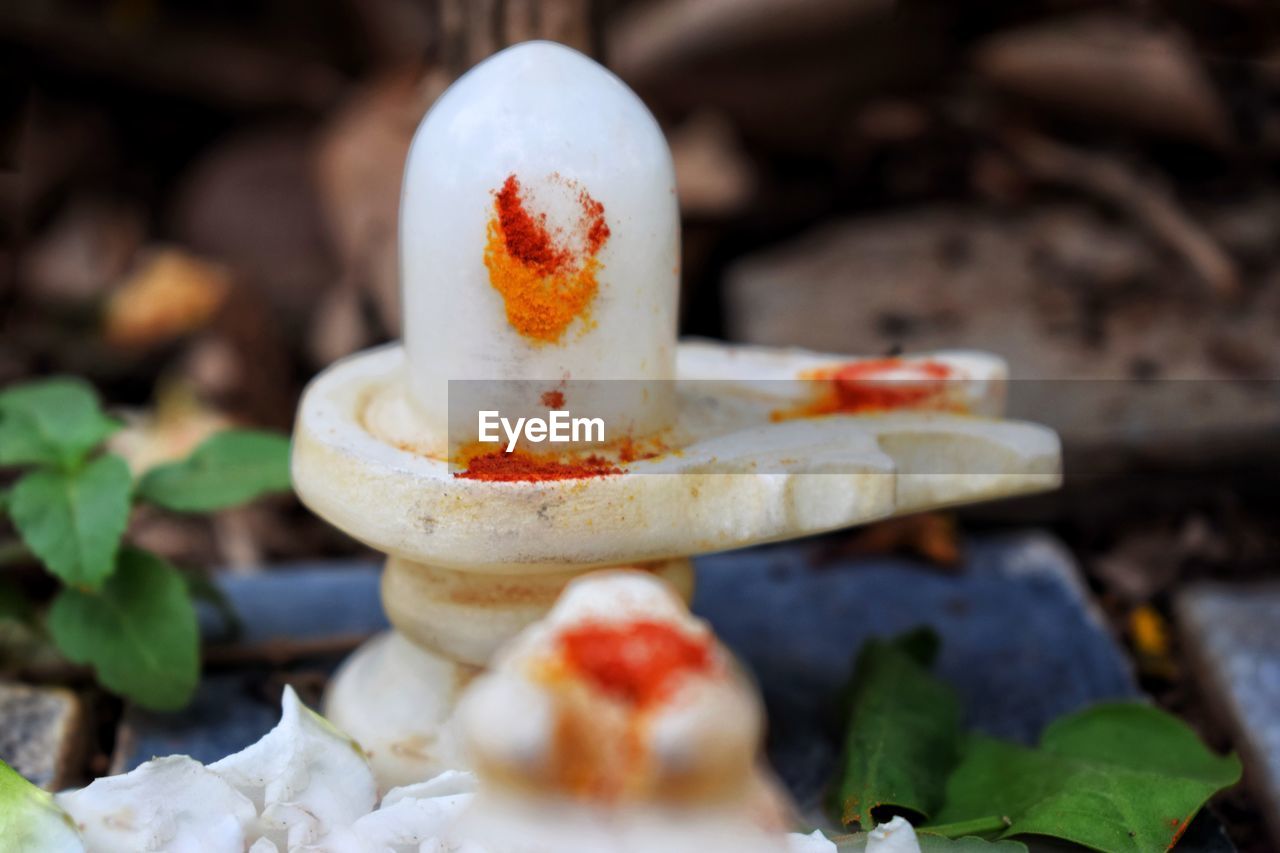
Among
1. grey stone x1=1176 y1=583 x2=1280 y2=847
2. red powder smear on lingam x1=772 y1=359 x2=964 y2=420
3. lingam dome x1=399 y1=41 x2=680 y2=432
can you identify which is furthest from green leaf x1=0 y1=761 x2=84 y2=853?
grey stone x1=1176 y1=583 x2=1280 y2=847

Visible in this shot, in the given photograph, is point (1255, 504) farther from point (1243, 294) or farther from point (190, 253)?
point (190, 253)

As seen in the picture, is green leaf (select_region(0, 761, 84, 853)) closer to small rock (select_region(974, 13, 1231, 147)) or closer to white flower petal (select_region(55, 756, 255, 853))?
white flower petal (select_region(55, 756, 255, 853))

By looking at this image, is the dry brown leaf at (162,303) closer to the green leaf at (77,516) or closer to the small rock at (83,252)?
the small rock at (83,252)

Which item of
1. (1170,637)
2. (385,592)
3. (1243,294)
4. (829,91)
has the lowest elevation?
(1170,637)

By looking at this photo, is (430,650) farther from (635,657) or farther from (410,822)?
(635,657)

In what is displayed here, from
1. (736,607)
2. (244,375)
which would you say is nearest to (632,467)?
(736,607)

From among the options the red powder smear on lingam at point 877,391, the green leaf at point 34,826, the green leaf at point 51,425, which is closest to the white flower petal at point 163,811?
the green leaf at point 34,826
